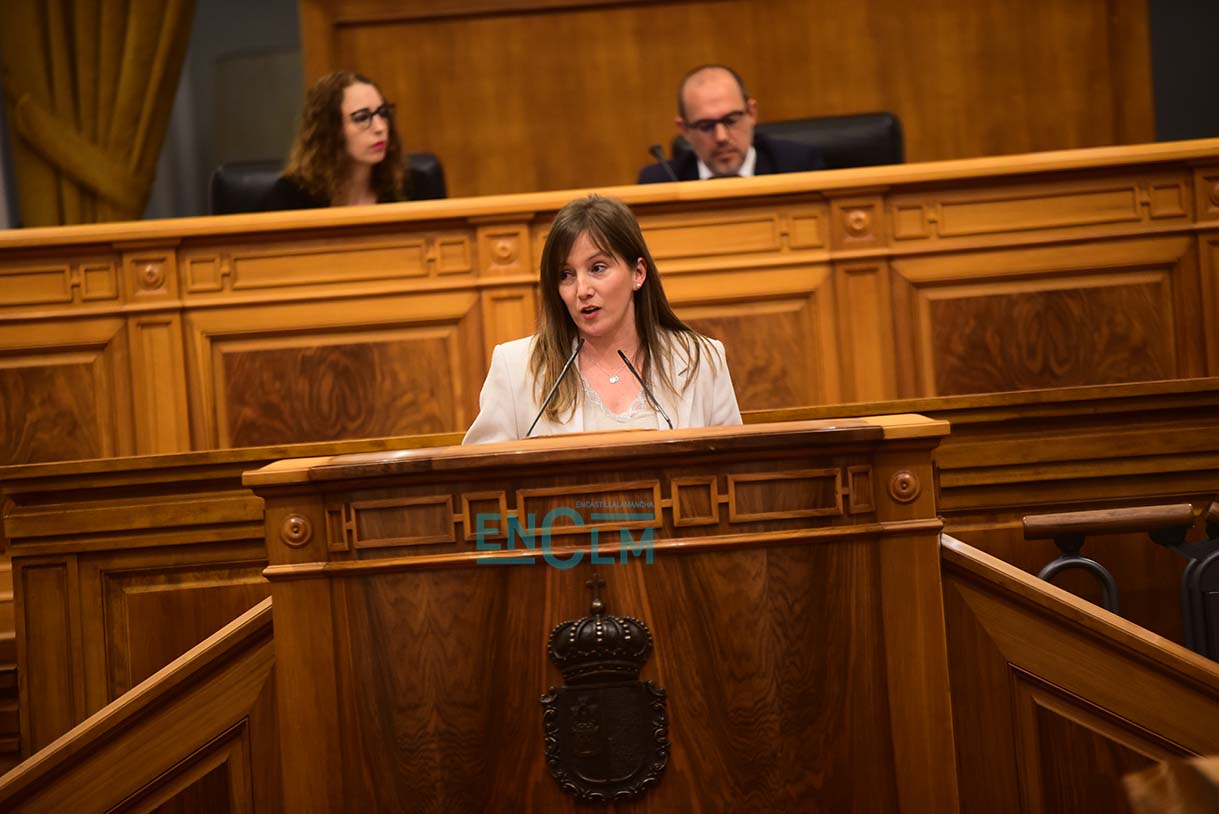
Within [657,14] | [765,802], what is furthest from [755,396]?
[657,14]

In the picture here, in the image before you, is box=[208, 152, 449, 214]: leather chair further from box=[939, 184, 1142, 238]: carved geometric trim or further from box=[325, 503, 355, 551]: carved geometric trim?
box=[325, 503, 355, 551]: carved geometric trim

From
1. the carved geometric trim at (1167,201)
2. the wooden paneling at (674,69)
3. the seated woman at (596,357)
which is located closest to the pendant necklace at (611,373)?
the seated woman at (596,357)

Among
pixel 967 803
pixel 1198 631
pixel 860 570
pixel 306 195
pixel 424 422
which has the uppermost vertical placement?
pixel 306 195

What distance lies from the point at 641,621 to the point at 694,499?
0.15 m

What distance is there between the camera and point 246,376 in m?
3.25

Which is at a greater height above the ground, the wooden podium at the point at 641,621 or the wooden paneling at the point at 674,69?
the wooden paneling at the point at 674,69

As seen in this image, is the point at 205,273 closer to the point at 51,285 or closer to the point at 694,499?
the point at 51,285

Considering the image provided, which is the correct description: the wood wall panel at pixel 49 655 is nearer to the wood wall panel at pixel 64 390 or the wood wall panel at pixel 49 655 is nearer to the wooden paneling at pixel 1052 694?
the wood wall panel at pixel 64 390

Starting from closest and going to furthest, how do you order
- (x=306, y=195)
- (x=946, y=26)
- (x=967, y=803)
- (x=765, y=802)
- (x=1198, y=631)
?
(x=765, y=802), (x=967, y=803), (x=1198, y=631), (x=306, y=195), (x=946, y=26)

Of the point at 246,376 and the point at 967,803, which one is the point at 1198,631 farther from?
the point at 246,376

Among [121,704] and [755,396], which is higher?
[755,396]

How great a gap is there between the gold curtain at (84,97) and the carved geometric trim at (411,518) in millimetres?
3788

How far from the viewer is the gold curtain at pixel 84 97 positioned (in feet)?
15.6

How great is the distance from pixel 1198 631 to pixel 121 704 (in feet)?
4.81
